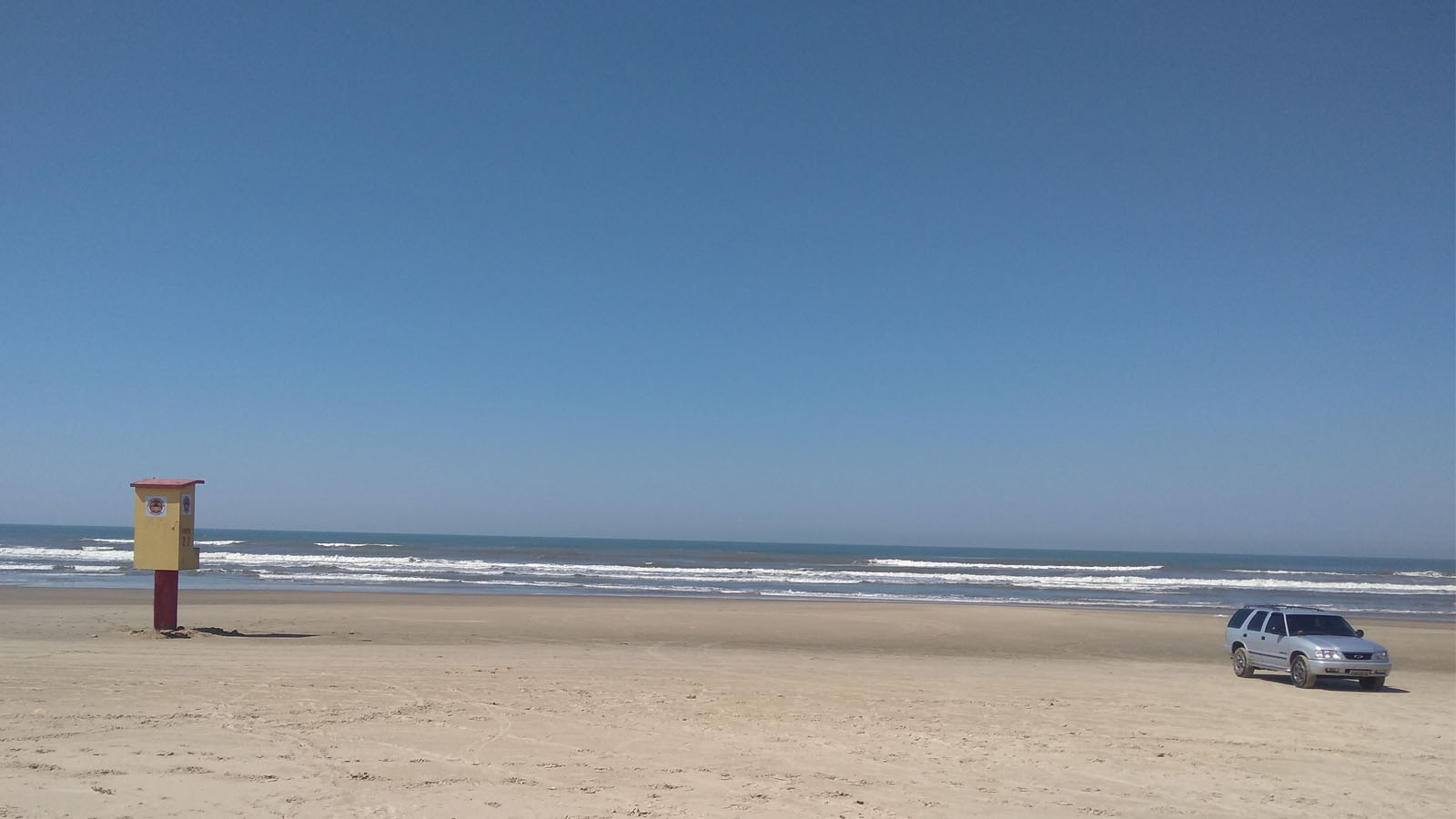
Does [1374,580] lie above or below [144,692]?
below

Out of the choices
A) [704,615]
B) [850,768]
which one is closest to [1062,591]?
[704,615]

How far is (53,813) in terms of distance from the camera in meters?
6.52

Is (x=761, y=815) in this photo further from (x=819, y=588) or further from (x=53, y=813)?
(x=819, y=588)

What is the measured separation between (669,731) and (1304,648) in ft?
37.6

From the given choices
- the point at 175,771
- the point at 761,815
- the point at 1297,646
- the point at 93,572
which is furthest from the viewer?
the point at 93,572

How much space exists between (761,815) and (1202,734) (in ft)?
21.8

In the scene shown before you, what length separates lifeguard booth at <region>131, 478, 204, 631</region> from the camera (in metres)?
16.7

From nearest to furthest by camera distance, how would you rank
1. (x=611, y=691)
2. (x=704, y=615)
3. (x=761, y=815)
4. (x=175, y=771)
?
1. (x=761, y=815)
2. (x=175, y=771)
3. (x=611, y=691)
4. (x=704, y=615)

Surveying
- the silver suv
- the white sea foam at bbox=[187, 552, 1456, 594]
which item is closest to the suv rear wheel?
the silver suv

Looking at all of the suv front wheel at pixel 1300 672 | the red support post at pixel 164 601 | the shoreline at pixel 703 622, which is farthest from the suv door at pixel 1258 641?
the red support post at pixel 164 601

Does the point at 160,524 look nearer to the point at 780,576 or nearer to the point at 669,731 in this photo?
the point at 669,731

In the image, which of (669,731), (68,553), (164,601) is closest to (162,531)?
(164,601)

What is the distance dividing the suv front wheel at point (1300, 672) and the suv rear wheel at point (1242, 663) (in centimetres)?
97

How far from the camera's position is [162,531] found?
16766mm
